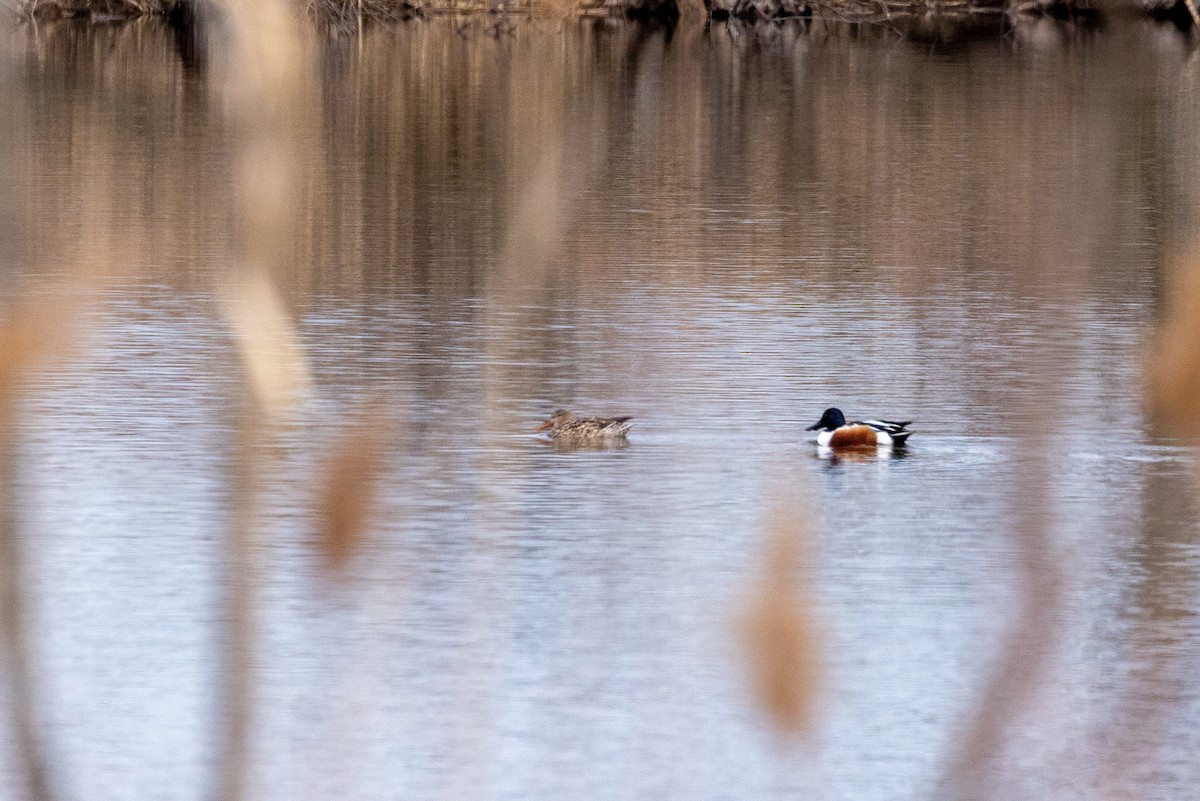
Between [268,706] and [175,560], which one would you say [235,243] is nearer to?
[268,706]

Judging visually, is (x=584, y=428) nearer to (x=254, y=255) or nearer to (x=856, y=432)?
(x=856, y=432)

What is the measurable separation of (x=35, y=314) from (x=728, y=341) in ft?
49.4

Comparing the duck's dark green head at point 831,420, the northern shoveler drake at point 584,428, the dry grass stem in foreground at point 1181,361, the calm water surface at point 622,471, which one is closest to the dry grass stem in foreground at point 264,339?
the calm water surface at point 622,471

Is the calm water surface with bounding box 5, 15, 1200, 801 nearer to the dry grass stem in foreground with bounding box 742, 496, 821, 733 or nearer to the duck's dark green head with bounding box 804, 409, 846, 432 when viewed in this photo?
the dry grass stem in foreground with bounding box 742, 496, 821, 733

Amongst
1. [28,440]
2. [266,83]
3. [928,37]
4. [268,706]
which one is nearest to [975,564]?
[268,706]

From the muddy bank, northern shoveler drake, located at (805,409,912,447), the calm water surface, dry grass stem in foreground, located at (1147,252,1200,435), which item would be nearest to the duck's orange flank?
northern shoveler drake, located at (805,409,912,447)

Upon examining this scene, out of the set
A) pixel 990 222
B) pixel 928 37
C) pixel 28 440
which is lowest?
pixel 28 440

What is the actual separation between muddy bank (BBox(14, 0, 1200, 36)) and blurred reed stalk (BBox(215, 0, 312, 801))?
56.0 meters

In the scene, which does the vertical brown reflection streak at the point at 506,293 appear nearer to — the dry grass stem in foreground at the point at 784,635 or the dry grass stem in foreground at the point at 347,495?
the dry grass stem in foreground at the point at 347,495

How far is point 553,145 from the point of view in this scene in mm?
3381

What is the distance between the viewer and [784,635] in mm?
2539

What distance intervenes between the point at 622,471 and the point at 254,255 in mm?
10436

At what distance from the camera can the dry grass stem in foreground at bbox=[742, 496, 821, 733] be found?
8.00 feet

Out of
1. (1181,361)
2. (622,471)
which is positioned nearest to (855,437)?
(622,471)
